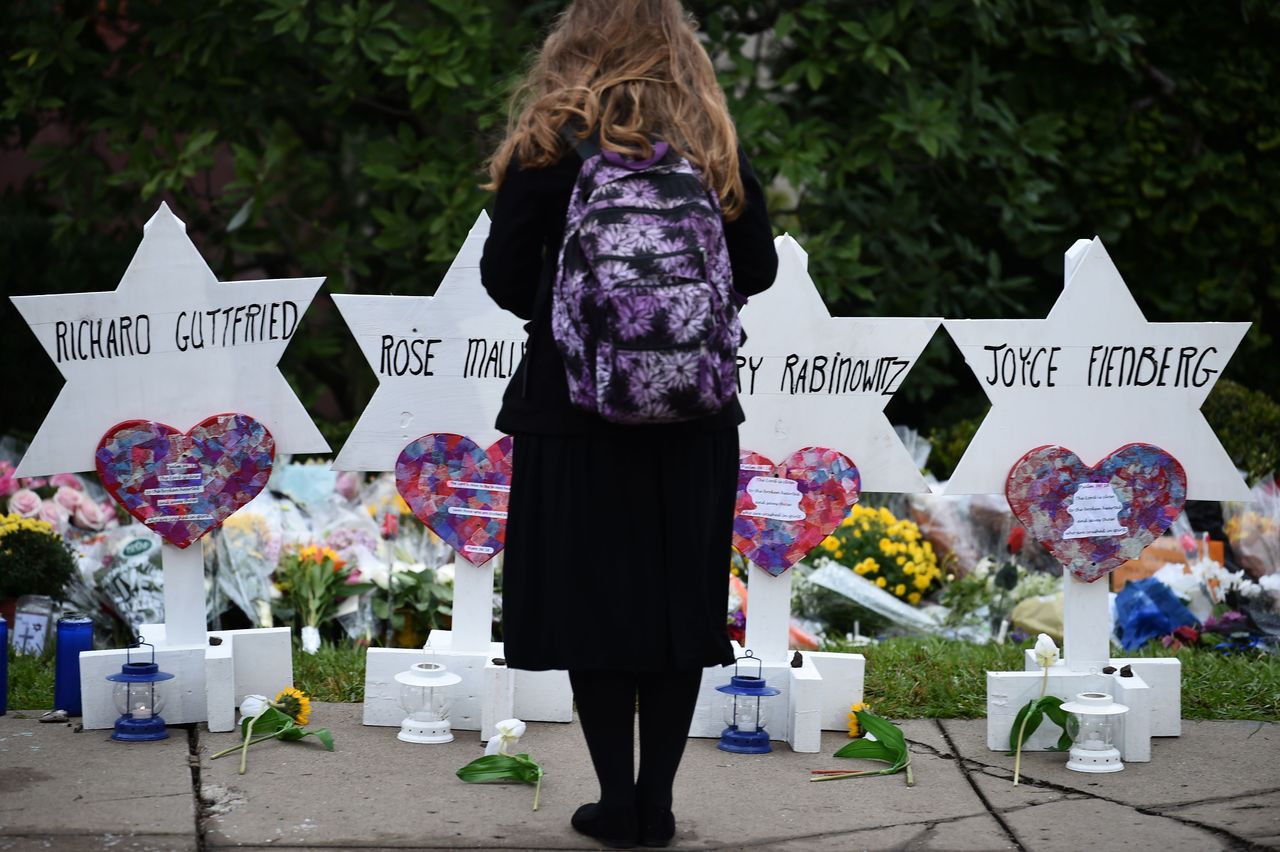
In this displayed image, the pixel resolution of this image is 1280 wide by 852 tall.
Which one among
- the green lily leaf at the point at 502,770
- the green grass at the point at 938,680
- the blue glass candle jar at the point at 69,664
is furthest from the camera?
the green grass at the point at 938,680

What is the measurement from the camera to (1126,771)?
373 centimetres

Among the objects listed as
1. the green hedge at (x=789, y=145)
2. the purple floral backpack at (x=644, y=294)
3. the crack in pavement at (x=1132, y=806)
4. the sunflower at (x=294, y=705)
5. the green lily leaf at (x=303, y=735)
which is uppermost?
the green hedge at (x=789, y=145)

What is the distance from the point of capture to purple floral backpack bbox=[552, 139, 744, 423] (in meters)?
2.72

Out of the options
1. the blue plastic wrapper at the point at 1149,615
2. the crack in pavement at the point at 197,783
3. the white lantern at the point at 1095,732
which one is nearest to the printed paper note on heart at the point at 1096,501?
the white lantern at the point at 1095,732

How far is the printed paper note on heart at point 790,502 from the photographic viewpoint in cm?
394

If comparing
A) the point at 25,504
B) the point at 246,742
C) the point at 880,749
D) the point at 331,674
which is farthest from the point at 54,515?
the point at 880,749

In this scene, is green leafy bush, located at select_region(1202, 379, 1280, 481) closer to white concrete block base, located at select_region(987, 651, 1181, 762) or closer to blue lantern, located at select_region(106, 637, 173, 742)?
white concrete block base, located at select_region(987, 651, 1181, 762)

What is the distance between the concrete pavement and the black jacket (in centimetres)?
90

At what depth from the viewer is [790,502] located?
3.96 meters

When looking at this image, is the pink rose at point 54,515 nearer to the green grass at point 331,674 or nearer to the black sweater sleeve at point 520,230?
the green grass at point 331,674

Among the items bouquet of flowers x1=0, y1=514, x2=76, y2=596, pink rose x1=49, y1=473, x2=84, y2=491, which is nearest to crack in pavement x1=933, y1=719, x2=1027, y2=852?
bouquet of flowers x1=0, y1=514, x2=76, y2=596

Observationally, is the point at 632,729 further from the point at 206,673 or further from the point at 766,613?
the point at 206,673

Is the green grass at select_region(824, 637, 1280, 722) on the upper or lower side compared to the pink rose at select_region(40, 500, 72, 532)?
lower

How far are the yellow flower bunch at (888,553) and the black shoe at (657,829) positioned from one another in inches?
93.7
